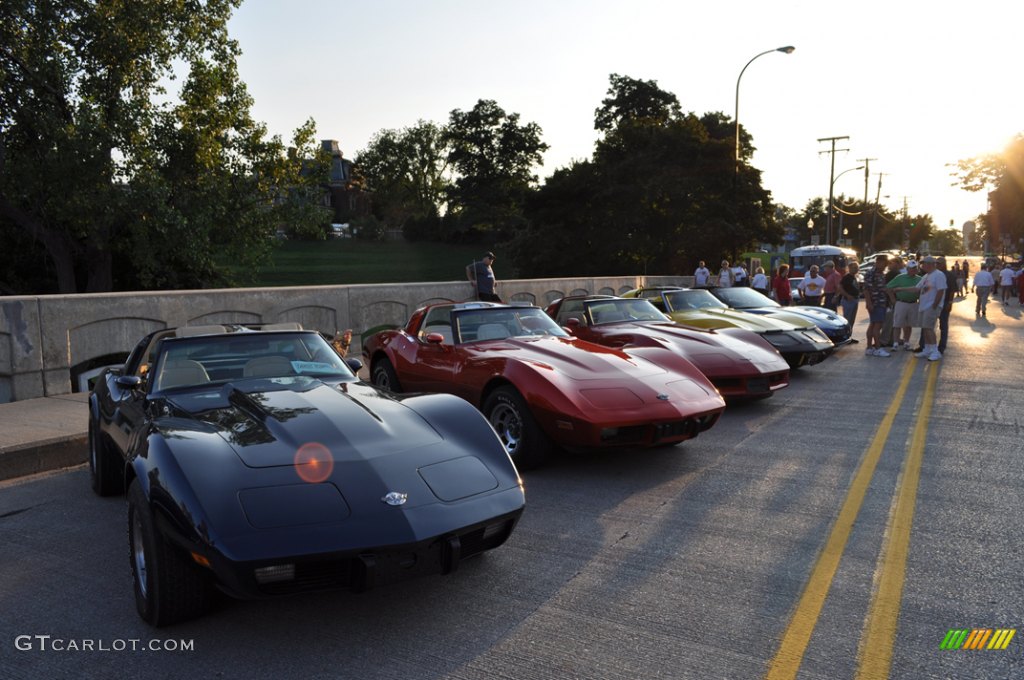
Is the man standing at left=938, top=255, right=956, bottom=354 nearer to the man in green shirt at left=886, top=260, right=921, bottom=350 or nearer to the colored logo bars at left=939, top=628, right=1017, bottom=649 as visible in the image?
the man in green shirt at left=886, top=260, right=921, bottom=350

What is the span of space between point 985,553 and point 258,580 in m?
3.78

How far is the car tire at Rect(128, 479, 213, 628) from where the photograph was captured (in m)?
3.18

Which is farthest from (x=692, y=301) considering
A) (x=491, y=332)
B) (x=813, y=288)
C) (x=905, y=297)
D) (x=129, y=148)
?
(x=129, y=148)

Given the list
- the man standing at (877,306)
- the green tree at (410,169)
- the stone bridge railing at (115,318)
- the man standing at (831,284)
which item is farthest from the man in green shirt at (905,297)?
the green tree at (410,169)

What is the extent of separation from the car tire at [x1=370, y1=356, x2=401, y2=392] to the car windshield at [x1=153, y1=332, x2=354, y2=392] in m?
2.79

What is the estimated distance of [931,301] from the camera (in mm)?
12898

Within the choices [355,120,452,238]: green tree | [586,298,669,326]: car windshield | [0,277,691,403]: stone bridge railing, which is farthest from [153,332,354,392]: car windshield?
[355,120,452,238]: green tree

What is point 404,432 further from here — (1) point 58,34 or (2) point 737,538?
(1) point 58,34

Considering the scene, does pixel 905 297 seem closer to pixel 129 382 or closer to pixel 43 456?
pixel 129 382

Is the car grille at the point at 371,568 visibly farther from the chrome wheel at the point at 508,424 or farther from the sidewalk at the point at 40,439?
the sidewalk at the point at 40,439

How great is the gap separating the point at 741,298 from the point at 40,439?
10459 mm

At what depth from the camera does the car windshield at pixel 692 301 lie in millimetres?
11648

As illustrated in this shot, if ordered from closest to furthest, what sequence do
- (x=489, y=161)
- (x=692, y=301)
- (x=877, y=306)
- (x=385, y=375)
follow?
(x=385, y=375) < (x=692, y=301) < (x=877, y=306) < (x=489, y=161)

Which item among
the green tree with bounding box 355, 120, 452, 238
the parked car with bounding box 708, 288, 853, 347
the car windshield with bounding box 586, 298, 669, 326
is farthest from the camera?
the green tree with bounding box 355, 120, 452, 238
